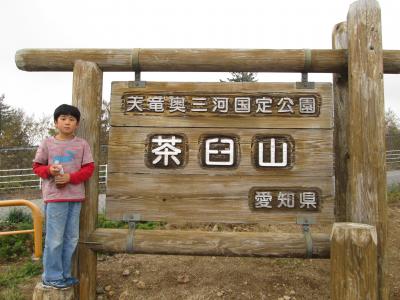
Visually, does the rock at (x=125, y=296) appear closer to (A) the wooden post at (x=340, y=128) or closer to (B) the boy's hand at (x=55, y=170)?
(B) the boy's hand at (x=55, y=170)

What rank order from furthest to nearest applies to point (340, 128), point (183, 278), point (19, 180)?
1. point (19, 180)
2. point (183, 278)
3. point (340, 128)

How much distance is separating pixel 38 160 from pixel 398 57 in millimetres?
2960

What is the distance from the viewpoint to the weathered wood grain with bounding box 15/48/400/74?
2.91 meters

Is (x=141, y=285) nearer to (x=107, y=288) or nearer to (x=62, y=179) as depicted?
(x=107, y=288)

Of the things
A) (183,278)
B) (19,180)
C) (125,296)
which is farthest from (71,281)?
(19,180)

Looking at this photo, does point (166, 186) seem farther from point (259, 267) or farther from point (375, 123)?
point (259, 267)

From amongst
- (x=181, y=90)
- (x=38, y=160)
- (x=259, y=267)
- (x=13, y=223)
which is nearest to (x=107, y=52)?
(x=181, y=90)

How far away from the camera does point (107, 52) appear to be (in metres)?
2.99

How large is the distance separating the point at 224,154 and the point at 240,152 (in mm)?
132

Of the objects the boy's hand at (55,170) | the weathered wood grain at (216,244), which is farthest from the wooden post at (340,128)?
the boy's hand at (55,170)

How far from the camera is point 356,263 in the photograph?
2285 mm

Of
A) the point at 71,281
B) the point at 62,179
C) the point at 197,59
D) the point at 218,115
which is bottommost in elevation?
the point at 71,281

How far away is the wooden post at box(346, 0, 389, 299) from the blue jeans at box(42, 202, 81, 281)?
217cm

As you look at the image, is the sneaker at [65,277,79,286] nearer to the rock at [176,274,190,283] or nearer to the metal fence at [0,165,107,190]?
the rock at [176,274,190,283]
